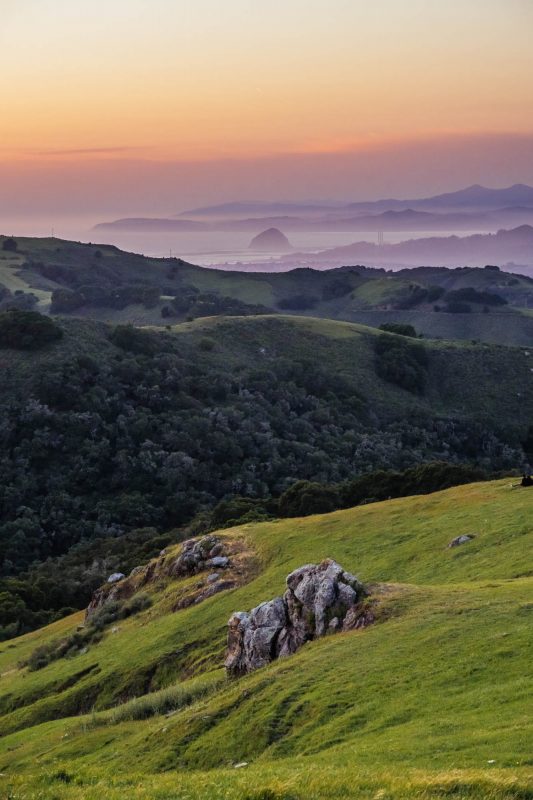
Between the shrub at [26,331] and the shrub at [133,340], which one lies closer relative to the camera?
the shrub at [26,331]

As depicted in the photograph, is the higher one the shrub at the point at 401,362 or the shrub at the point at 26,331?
the shrub at the point at 26,331

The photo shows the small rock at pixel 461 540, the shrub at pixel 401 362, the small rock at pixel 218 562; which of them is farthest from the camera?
the shrub at pixel 401 362

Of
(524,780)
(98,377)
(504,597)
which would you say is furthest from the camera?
(98,377)

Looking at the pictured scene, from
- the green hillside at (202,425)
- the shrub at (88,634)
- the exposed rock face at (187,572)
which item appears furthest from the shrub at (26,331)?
the shrub at (88,634)

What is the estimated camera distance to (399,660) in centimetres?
2338

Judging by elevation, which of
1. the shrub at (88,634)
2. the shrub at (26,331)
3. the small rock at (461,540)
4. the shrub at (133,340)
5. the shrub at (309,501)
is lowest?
the shrub at (88,634)

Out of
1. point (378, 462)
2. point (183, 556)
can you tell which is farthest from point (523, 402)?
point (183, 556)

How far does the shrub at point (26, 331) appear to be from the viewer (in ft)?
417

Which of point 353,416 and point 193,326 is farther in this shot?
point 193,326

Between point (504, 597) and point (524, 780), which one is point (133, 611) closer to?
point (504, 597)

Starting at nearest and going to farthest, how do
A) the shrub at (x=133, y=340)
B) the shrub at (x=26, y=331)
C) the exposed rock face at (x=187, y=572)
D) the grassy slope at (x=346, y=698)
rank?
the grassy slope at (x=346, y=698), the exposed rock face at (x=187, y=572), the shrub at (x=26, y=331), the shrub at (x=133, y=340)

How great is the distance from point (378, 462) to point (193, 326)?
5380cm

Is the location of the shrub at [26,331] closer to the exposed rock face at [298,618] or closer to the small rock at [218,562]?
the small rock at [218,562]

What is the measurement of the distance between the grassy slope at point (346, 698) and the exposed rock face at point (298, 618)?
0.97 m
